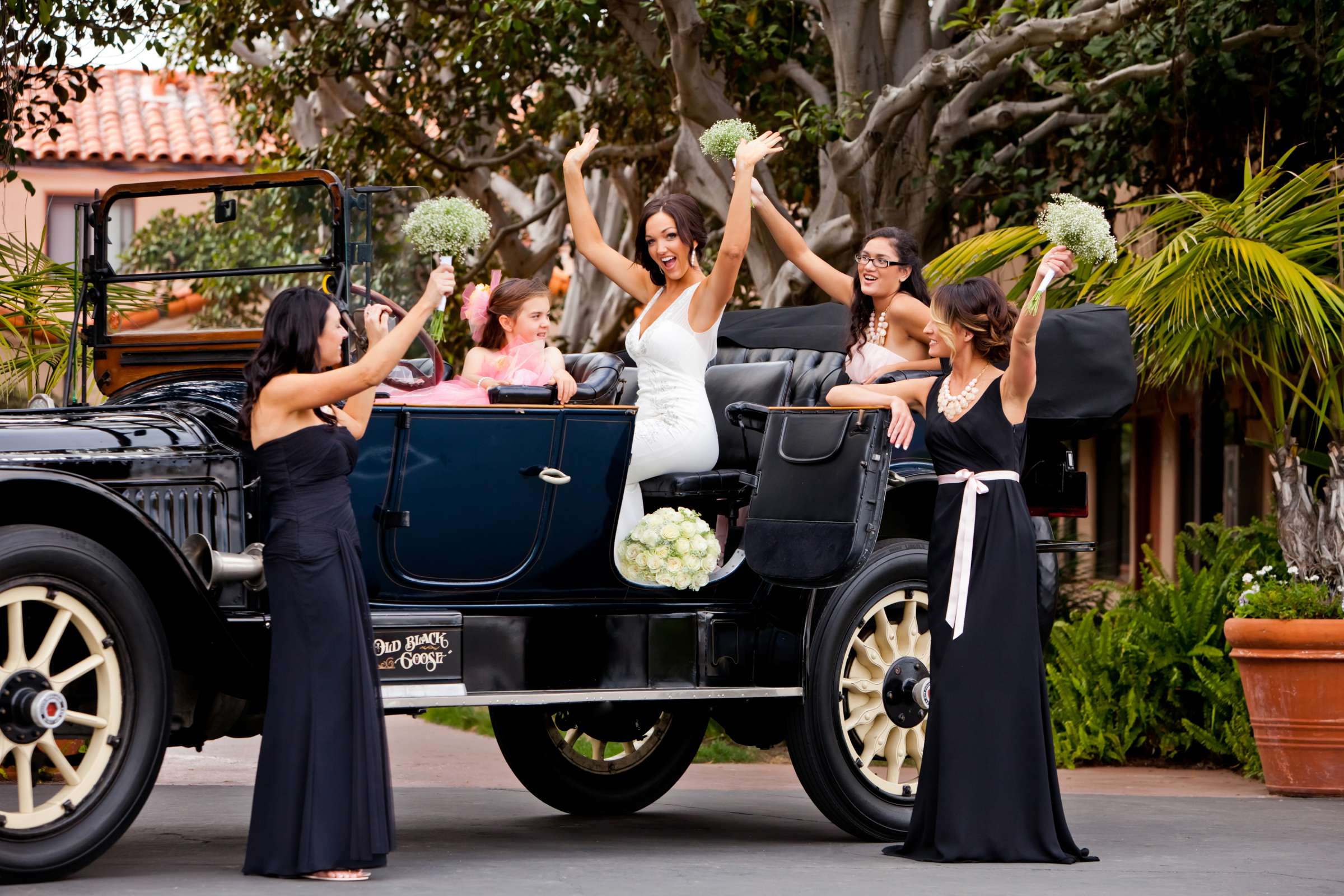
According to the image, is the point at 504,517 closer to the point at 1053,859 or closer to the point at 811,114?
the point at 1053,859

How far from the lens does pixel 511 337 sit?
21.8 feet

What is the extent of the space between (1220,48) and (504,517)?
6.25 metres

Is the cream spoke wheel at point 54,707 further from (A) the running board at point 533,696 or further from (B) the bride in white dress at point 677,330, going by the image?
(B) the bride in white dress at point 677,330

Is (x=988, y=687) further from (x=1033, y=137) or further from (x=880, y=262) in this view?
(x=1033, y=137)

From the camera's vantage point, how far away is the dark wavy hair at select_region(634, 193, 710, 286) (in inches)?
260

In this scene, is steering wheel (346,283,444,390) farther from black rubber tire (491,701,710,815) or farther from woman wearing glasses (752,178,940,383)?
black rubber tire (491,701,710,815)

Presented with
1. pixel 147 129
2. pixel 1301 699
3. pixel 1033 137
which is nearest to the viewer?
pixel 1301 699

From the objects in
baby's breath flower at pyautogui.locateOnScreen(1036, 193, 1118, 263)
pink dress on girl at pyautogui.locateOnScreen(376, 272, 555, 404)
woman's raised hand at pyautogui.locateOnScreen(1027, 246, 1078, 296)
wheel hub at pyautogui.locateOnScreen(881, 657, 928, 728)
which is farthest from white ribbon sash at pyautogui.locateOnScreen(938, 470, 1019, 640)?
pink dress on girl at pyautogui.locateOnScreen(376, 272, 555, 404)

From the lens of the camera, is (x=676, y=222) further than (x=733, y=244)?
Yes

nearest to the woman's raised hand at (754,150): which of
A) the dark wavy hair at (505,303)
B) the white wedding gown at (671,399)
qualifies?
the white wedding gown at (671,399)

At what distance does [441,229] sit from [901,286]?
6.15ft

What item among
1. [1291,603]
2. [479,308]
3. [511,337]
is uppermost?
[479,308]

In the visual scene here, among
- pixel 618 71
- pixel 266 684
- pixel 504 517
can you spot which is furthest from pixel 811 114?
pixel 266 684

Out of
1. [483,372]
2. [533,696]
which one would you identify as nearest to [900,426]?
[533,696]
